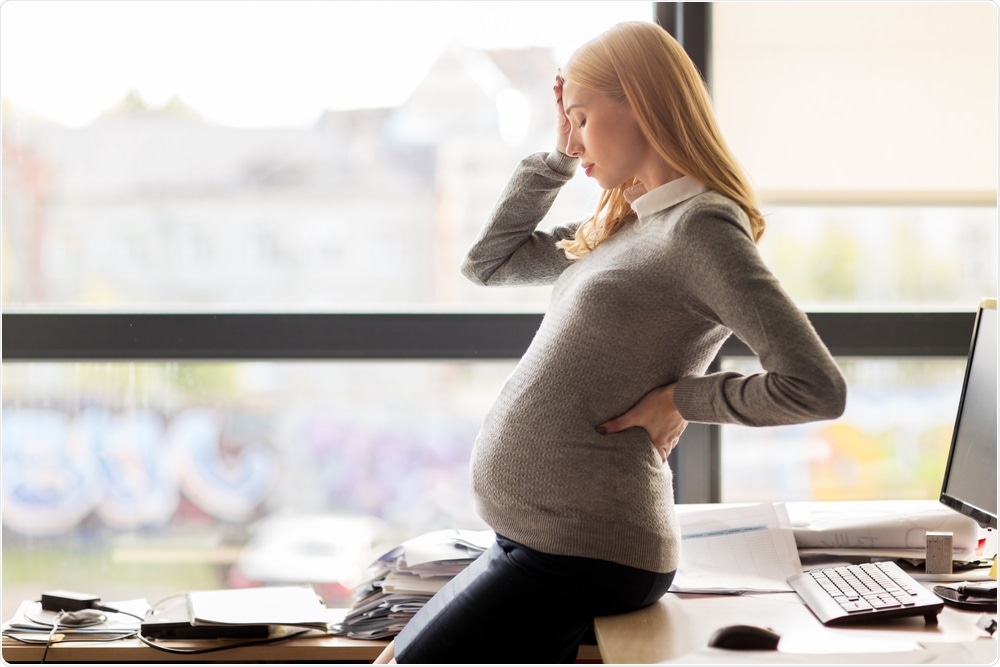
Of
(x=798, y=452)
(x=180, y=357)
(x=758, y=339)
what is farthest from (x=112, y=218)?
(x=798, y=452)

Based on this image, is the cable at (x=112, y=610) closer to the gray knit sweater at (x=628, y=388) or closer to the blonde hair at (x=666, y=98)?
the gray knit sweater at (x=628, y=388)

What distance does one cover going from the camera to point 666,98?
4.42ft

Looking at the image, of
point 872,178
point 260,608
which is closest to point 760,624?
point 260,608

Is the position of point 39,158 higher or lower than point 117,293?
higher

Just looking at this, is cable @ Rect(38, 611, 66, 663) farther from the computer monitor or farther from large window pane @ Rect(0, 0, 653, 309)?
the computer monitor

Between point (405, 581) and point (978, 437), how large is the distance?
1023mm

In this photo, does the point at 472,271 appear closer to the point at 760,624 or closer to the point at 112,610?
the point at 760,624

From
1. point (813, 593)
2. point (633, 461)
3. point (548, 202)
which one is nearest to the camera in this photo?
point (633, 461)

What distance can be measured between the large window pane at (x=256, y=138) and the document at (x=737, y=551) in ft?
3.03

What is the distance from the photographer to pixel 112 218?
2.15 metres

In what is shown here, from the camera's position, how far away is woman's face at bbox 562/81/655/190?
1.38 meters

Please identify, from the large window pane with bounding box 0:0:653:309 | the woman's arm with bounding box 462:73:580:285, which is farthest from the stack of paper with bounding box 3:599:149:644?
the woman's arm with bounding box 462:73:580:285

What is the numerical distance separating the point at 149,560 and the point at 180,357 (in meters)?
0.50

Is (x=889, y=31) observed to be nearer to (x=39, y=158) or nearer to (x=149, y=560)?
(x=39, y=158)
